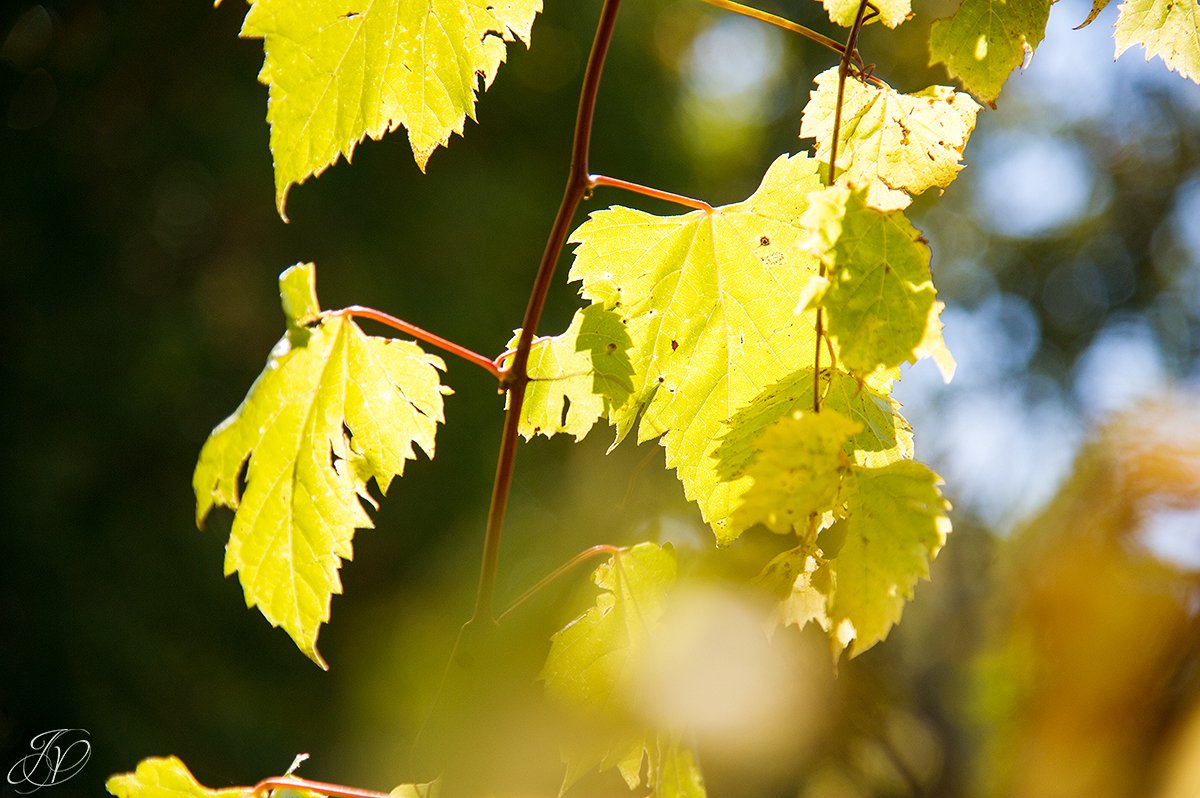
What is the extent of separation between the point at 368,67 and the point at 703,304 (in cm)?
25

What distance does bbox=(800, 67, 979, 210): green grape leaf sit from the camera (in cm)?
54

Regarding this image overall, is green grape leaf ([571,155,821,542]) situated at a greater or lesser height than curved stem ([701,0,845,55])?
lesser

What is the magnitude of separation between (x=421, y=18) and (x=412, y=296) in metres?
4.43

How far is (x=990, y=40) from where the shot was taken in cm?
54

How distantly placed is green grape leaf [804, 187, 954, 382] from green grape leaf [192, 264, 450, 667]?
0.24 meters

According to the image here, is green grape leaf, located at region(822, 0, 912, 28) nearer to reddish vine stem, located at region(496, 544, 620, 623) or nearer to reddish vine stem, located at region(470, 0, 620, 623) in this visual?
reddish vine stem, located at region(470, 0, 620, 623)

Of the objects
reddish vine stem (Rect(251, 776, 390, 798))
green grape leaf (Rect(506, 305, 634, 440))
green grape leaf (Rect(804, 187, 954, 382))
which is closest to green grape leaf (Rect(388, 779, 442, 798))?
reddish vine stem (Rect(251, 776, 390, 798))

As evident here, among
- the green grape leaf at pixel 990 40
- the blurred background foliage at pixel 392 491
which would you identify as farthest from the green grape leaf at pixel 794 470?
the blurred background foliage at pixel 392 491

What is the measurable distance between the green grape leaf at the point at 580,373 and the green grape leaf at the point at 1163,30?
391 mm

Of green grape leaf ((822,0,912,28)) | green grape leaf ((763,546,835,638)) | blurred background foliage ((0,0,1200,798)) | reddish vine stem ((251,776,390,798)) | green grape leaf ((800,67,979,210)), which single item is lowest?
blurred background foliage ((0,0,1200,798))

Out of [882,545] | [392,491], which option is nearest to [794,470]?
[882,545]

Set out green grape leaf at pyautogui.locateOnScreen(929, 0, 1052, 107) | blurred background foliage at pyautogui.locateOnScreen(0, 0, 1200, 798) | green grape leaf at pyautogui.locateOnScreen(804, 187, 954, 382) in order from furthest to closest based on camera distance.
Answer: blurred background foliage at pyautogui.locateOnScreen(0, 0, 1200, 798) < green grape leaf at pyautogui.locateOnScreen(929, 0, 1052, 107) < green grape leaf at pyautogui.locateOnScreen(804, 187, 954, 382)

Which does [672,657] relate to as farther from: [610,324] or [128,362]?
[128,362]

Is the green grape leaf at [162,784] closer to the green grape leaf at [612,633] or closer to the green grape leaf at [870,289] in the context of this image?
the green grape leaf at [612,633]
